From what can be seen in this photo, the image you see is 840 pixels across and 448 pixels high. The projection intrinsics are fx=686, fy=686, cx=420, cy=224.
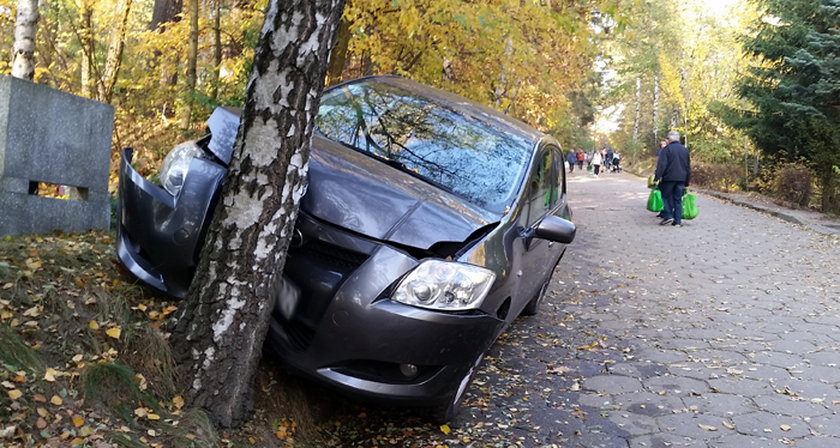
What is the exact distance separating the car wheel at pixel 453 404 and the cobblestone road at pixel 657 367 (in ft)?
0.45

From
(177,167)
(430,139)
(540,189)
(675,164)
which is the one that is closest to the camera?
(177,167)

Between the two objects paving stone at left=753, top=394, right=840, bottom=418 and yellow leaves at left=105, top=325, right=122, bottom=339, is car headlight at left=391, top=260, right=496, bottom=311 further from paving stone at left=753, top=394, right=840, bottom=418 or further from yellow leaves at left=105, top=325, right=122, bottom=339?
paving stone at left=753, top=394, right=840, bottom=418

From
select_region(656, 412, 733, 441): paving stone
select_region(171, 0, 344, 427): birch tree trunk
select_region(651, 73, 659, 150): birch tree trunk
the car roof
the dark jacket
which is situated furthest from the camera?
select_region(651, 73, 659, 150): birch tree trunk

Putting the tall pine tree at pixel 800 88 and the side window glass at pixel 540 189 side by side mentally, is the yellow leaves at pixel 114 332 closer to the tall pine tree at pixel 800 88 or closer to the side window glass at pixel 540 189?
the side window glass at pixel 540 189

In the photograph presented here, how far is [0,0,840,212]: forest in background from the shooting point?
31.3 ft

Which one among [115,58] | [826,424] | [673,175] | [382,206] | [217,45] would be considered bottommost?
[826,424]

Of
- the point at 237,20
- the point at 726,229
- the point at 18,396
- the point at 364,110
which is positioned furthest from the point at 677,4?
Result: the point at 18,396

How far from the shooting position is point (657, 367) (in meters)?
5.25

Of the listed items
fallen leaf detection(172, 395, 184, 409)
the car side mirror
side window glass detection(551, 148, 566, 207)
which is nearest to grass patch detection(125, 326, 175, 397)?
fallen leaf detection(172, 395, 184, 409)

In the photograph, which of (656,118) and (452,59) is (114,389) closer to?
(452,59)

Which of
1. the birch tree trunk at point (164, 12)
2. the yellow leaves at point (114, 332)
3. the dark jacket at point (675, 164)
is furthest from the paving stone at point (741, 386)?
the birch tree trunk at point (164, 12)

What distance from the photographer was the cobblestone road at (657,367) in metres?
3.98

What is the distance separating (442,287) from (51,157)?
12.5ft

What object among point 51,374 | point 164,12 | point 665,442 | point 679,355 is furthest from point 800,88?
point 51,374
